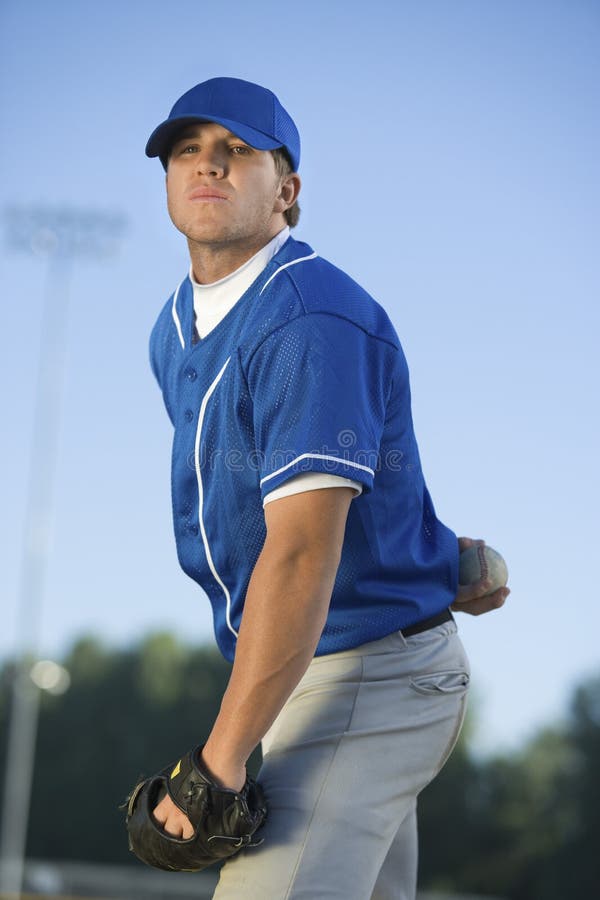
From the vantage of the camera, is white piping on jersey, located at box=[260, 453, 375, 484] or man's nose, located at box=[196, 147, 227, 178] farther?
man's nose, located at box=[196, 147, 227, 178]

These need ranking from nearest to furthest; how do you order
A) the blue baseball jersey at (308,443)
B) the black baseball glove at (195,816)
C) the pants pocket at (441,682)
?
the black baseball glove at (195,816) → the blue baseball jersey at (308,443) → the pants pocket at (441,682)

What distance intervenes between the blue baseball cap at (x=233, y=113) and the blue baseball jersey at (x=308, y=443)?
270 mm

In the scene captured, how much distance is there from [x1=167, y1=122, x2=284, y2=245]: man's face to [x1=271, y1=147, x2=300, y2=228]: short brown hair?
0.04 m

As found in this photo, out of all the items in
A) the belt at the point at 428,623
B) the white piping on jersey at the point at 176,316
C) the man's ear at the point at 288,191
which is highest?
the man's ear at the point at 288,191

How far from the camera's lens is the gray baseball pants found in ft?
8.04

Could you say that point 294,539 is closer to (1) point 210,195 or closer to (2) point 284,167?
(1) point 210,195

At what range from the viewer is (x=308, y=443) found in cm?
245

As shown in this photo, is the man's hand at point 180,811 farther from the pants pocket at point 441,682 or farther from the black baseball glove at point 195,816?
the pants pocket at point 441,682

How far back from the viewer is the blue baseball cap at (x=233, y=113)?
2801 millimetres

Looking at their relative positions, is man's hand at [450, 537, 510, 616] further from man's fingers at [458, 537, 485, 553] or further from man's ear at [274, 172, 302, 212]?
man's ear at [274, 172, 302, 212]

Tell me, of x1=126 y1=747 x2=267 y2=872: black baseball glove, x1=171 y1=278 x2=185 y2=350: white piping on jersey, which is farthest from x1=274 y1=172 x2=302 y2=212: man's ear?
x1=126 y1=747 x2=267 y2=872: black baseball glove

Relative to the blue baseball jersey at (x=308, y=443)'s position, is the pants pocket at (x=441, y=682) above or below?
below

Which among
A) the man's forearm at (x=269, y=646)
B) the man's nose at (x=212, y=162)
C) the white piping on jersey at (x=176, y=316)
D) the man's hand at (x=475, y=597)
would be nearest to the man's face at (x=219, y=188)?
the man's nose at (x=212, y=162)

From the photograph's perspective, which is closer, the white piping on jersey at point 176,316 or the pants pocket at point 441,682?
the pants pocket at point 441,682
